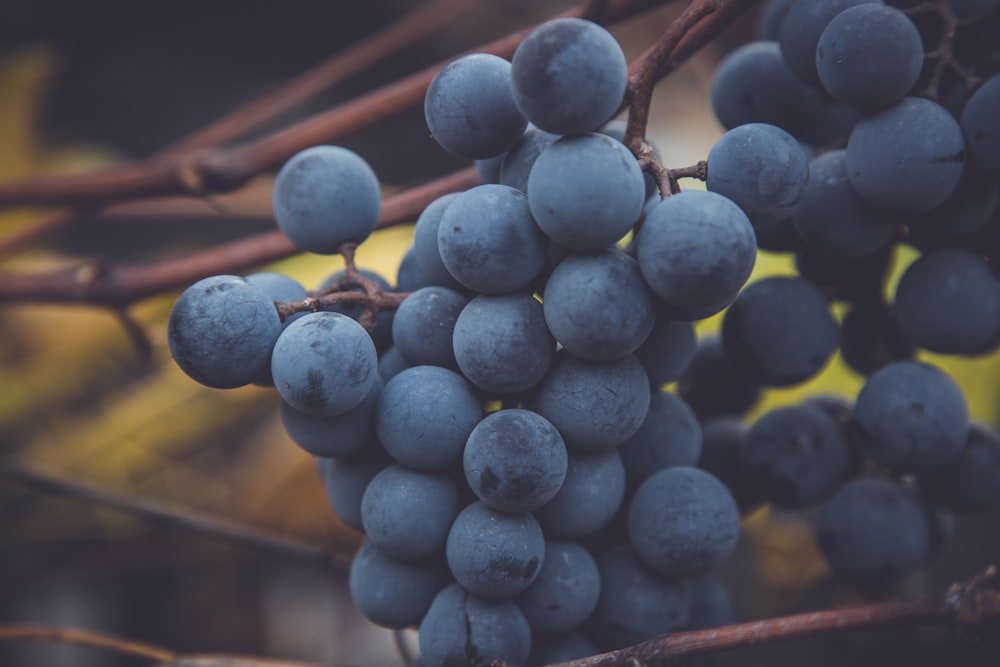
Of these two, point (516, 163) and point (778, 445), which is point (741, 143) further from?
point (778, 445)

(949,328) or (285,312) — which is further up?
(285,312)

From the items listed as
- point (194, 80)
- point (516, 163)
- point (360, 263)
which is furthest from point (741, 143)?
point (194, 80)

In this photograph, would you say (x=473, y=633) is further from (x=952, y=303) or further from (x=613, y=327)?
(x=952, y=303)

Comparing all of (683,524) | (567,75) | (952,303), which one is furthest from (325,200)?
(952,303)

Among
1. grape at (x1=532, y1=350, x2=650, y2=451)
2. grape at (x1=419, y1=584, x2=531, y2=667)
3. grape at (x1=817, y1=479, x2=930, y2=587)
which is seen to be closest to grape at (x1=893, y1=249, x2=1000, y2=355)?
grape at (x1=817, y1=479, x2=930, y2=587)

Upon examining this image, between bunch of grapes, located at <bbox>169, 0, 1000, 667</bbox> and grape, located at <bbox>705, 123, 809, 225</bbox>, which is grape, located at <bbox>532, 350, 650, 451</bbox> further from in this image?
grape, located at <bbox>705, 123, 809, 225</bbox>
